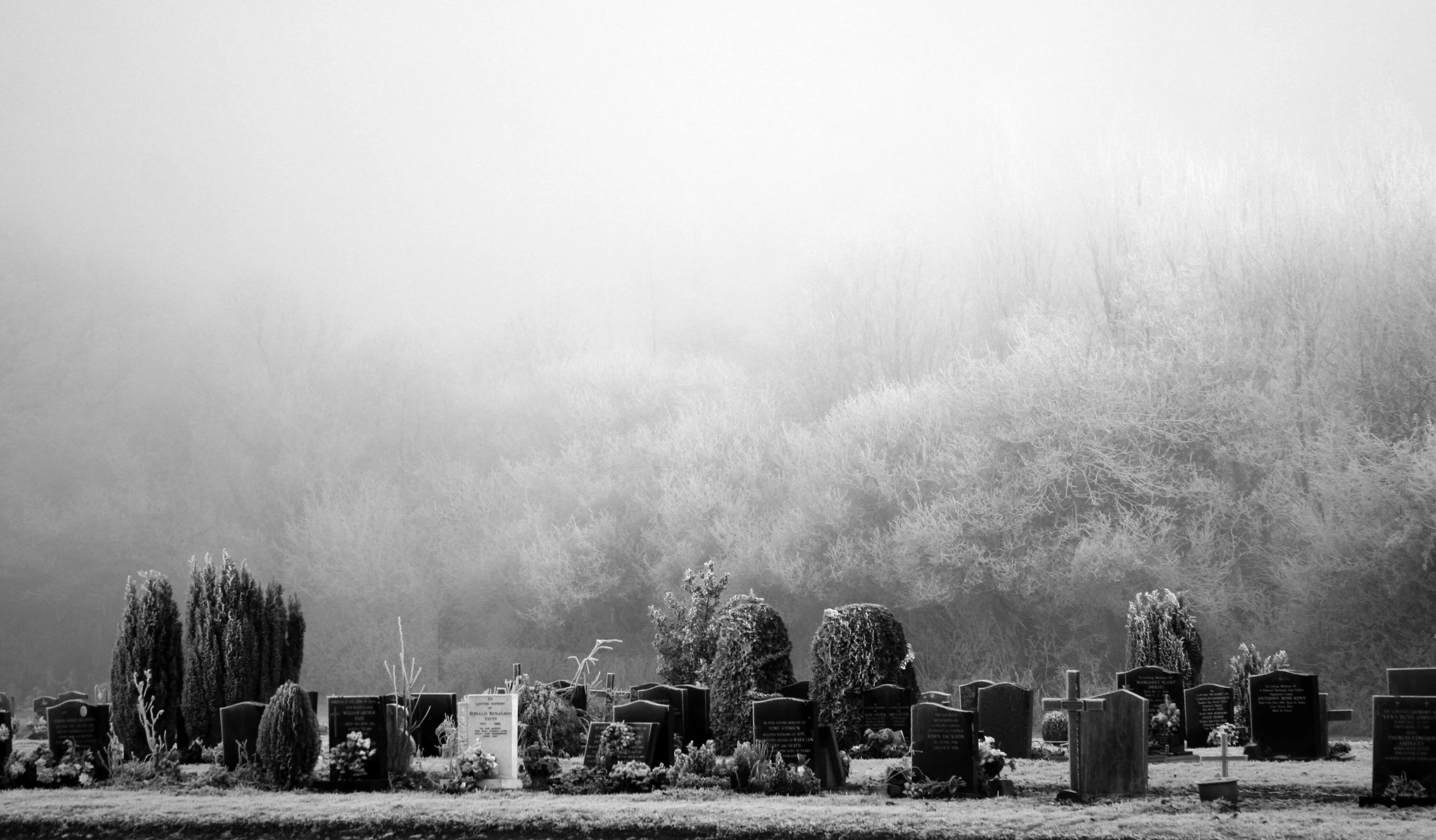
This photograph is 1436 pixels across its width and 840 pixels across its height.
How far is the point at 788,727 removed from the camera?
458 inches

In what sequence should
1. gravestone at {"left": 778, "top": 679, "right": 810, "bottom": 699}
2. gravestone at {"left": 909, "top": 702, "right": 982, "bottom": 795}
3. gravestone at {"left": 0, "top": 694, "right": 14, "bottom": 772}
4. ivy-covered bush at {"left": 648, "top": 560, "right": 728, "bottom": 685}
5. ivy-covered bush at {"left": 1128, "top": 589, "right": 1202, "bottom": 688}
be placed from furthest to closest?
ivy-covered bush at {"left": 648, "top": 560, "right": 728, "bottom": 685} < ivy-covered bush at {"left": 1128, "top": 589, "right": 1202, "bottom": 688} < gravestone at {"left": 778, "top": 679, "right": 810, "bottom": 699} < gravestone at {"left": 0, "top": 694, "right": 14, "bottom": 772} < gravestone at {"left": 909, "top": 702, "right": 982, "bottom": 795}

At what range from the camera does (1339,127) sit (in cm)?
3419

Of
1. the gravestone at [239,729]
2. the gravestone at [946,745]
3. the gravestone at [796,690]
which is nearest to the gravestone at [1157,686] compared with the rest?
the gravestone at [796,690]

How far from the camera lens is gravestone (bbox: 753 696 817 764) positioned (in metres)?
11.6

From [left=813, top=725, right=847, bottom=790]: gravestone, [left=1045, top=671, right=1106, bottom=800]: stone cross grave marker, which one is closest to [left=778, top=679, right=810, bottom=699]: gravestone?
[left=813, top=725, right=847, bottom=790]: gravestone

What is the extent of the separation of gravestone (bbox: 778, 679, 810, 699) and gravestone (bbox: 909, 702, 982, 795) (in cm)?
348

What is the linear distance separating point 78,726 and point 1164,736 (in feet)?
41.4

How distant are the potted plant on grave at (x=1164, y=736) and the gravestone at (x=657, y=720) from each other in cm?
599

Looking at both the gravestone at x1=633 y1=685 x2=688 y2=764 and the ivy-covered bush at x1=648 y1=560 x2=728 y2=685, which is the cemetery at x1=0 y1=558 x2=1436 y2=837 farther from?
the ivy-covered bush at x1=648 y1=560 x2=728 y2=685

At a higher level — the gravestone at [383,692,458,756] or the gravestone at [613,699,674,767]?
the gravestone at [613,699,674,767]

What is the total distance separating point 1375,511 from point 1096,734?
552 inches

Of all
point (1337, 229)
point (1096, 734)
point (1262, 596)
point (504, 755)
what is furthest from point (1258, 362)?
point (504, 755)

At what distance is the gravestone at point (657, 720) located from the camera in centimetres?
1202

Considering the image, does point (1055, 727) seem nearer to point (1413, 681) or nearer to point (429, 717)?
point (1413, 681)
